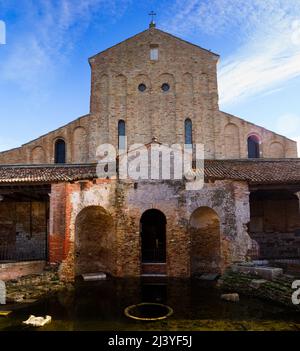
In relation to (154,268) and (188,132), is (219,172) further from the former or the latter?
(154,268)

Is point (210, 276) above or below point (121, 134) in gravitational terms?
below

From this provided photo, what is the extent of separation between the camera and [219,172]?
14.3 meters

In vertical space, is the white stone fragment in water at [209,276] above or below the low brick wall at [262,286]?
below

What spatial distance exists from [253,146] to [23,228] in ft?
47.9

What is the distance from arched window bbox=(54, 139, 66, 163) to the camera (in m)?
19.1

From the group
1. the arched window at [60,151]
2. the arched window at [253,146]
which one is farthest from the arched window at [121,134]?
the arched window at [253,146]

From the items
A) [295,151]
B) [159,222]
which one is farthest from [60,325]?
[295,151]

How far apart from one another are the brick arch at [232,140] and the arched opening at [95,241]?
9.16 metres

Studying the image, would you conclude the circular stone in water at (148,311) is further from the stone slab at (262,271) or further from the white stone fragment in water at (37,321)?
the stone slab at (262,271)

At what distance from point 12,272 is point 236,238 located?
8862mm

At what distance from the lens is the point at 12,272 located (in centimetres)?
1123

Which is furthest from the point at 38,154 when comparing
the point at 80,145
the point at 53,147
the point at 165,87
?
the point at 165,87

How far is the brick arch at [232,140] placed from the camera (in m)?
18.9
